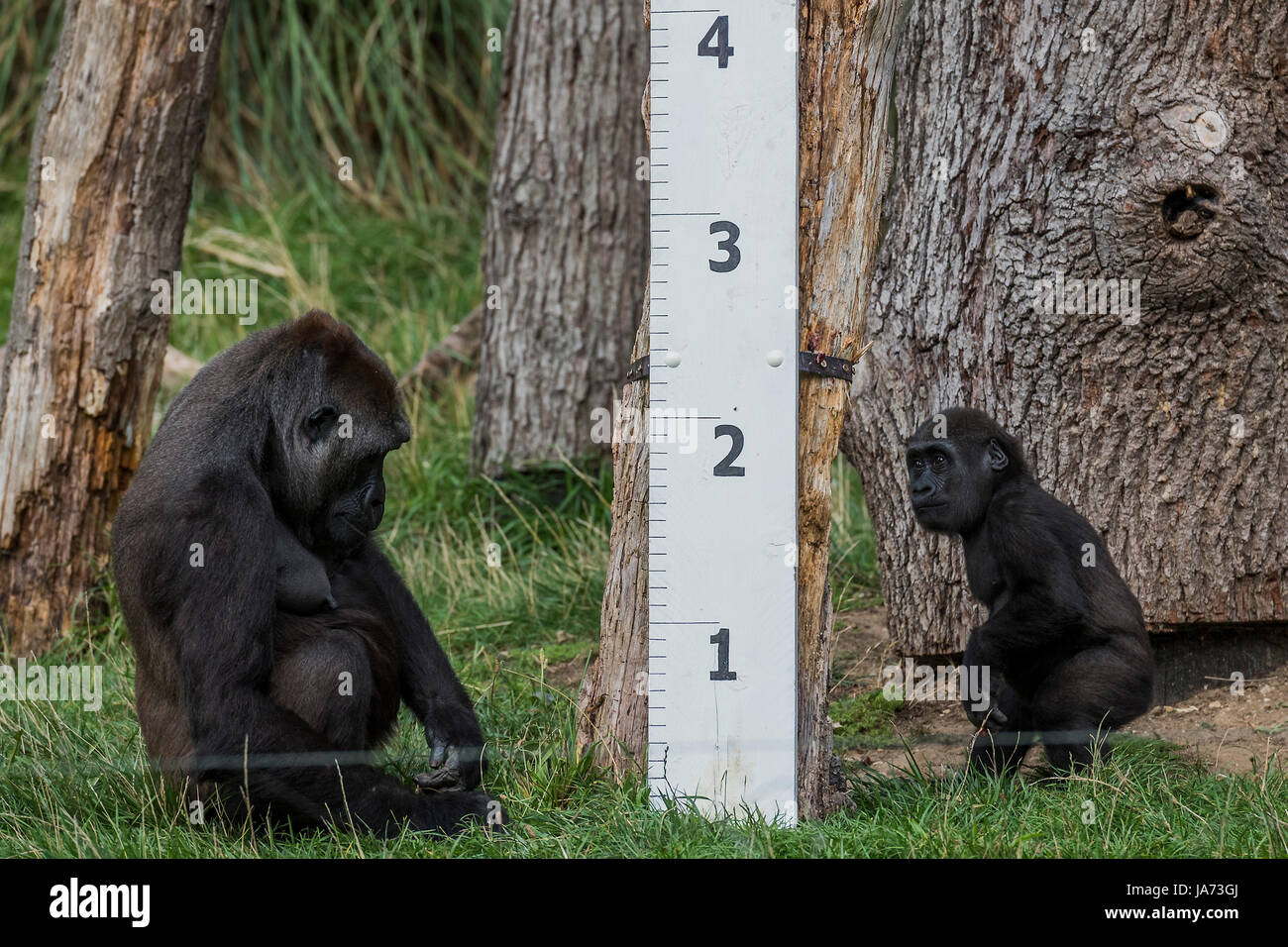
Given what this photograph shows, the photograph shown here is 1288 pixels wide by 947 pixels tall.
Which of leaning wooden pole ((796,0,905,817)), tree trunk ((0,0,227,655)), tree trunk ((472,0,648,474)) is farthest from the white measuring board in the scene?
tree trunk ((472,0,648,474))

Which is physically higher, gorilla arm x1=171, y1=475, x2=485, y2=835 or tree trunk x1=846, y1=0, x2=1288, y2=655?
tree trunk x1=846, y1=0, x2=1288, y2=655

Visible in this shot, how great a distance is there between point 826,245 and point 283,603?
5.58 feet

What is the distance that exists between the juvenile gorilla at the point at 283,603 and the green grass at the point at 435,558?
151mm

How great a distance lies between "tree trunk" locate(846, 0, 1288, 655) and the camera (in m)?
4.48

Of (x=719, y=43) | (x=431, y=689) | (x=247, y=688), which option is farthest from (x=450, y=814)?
(x=719, y=43)

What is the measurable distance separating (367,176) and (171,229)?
491 cm

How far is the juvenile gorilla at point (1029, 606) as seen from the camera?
13.4 feet

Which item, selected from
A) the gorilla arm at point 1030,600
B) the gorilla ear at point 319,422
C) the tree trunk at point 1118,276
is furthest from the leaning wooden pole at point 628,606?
the tree trunk at point 1118,276

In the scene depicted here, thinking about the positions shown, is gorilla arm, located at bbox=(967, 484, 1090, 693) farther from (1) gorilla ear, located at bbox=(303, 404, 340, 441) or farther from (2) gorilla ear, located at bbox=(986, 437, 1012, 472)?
(1) gorilla ear, located at bbox=(303, 404, 340, 441)

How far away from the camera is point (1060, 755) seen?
13.4ft

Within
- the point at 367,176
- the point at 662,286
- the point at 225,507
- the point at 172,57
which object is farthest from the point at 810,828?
the point at 367,176

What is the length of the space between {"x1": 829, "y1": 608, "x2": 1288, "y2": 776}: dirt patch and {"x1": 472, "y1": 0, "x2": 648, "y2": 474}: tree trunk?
241 centimetres
